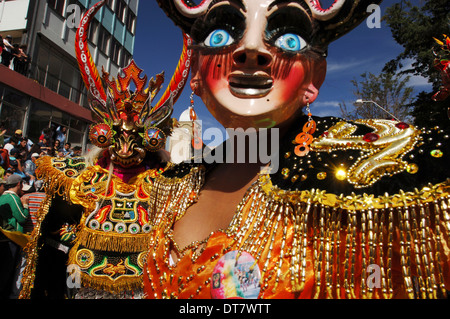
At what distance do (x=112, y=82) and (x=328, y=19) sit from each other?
1968 millimetres

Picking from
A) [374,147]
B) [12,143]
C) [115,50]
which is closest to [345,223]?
[374,147]

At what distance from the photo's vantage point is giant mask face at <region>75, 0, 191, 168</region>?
2.45 meters

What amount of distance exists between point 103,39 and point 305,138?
53.0 feet

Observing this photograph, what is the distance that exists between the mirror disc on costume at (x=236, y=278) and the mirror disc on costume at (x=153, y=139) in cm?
153

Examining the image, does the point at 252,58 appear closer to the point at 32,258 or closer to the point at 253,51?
the point at 253,51

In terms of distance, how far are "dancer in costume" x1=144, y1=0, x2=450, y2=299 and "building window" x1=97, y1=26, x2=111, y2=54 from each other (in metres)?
15.2

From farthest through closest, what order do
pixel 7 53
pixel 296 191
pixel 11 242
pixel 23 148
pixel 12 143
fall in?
pixel 7 53 < pixel 12 143 < pixel 23 148 < pixel 11 242 < pixel 296 191

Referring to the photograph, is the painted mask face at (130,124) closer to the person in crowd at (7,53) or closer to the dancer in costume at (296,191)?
the dancer in costume at (296,191)

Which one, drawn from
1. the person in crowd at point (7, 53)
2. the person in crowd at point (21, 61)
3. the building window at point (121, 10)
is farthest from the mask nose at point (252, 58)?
the building window at point (121, 10)

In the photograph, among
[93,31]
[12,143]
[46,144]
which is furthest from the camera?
[93,31]

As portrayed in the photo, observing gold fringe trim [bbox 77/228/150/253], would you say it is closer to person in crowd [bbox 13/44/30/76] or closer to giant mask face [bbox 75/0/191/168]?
giant mask face [bbox 75/0/191/168]

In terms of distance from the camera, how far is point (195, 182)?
1.50 meters

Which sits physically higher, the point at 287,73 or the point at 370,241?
the point at 287,73

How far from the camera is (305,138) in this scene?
3.81ft
